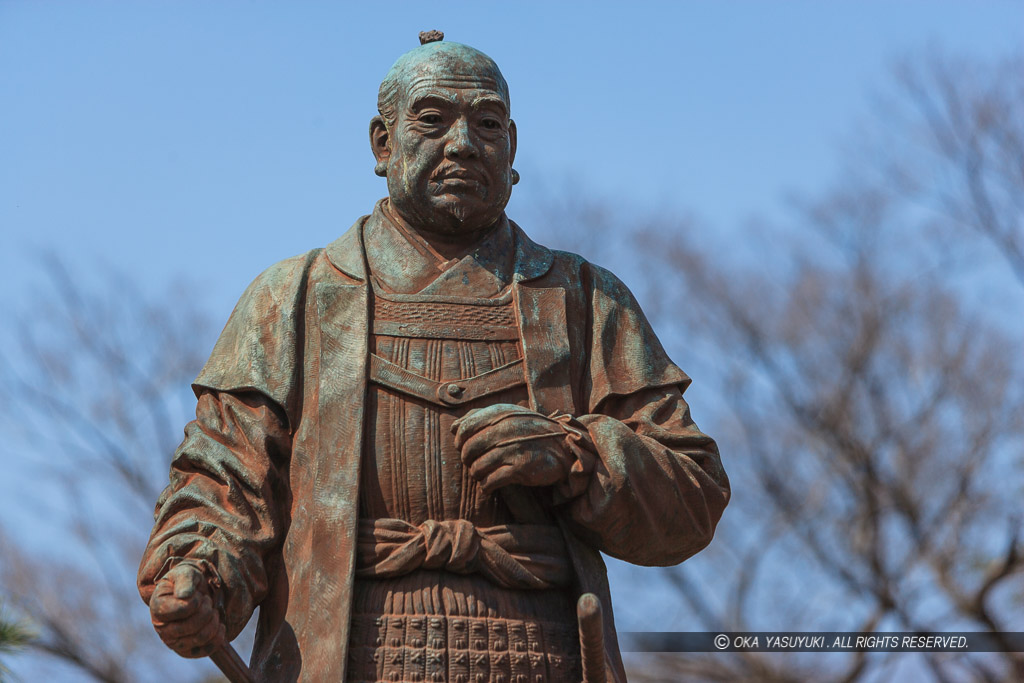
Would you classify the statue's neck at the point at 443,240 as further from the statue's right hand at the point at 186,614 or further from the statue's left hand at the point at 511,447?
the statue's right hand at the point at 186,614

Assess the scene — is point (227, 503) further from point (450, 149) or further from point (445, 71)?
point (445, 71)

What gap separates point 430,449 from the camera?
15.6ft

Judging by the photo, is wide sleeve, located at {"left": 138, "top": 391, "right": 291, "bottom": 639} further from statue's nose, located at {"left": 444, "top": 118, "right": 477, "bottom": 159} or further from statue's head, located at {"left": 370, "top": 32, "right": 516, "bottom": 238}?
statue's nose, located at {"left": 444, "top": 118, "right": 477, "bottom": 159}

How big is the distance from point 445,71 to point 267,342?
104cm

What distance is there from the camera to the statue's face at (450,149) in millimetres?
5043

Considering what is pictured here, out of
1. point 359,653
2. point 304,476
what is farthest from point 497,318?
point 359,653

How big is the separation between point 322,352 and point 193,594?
3.09 ft

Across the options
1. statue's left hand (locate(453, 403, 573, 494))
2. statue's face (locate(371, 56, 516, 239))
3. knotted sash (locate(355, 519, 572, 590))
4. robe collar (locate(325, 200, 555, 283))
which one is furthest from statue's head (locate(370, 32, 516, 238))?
knotted sash (locate(355, 519, 572, 590))

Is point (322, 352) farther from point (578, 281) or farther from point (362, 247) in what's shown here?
point (578, 281)

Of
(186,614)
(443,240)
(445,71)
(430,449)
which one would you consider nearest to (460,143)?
(445,71)

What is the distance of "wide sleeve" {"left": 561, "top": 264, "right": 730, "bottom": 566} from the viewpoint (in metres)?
4.68

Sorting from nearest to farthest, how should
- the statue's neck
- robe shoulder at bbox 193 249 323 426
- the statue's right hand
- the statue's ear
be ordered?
the statue's right hand
robe shoulder at bbox 193 249 323 426
the statue's neck
the statue's ear

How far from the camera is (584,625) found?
4246 millimetres

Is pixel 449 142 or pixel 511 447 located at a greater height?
pixel 449 142
